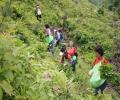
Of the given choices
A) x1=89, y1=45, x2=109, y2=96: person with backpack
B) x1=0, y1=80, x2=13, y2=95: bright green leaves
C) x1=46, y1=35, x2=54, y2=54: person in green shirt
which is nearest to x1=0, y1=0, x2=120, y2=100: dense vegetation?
x1=0, y1=80, x2=13, y2=95: bright green leaves

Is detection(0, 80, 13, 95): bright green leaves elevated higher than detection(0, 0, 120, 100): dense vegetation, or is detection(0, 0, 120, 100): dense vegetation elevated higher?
detection(0, 80, 13, 95): bright green leaves

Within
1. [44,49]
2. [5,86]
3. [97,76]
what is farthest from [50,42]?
[5,86]

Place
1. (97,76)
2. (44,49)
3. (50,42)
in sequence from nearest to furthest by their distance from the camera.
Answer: (97,76)
(44,49)
(50,42)

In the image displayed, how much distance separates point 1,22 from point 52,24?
23228 millimetres

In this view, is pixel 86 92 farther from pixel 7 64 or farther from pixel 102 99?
pixel 7 64

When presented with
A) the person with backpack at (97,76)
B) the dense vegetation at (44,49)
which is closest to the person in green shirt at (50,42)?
the dense vegetation at (44,49)

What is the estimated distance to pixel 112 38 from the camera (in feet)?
112

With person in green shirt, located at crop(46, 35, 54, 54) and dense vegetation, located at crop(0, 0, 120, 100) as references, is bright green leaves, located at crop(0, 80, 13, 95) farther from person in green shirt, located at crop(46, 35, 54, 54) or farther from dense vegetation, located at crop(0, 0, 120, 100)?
person in green shirt, located at crop(46, 35, 54, 54)

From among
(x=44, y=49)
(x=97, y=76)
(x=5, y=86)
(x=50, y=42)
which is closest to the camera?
(x=5, y=86)

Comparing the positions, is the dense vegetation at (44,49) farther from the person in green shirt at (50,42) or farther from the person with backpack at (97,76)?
the person in green shirt at (50,42)

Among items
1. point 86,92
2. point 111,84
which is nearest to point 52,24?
point 111,84

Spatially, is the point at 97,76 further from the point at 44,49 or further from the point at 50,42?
the point at 50,42

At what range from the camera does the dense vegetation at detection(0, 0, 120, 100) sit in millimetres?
5066

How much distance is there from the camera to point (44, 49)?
15.1 m
